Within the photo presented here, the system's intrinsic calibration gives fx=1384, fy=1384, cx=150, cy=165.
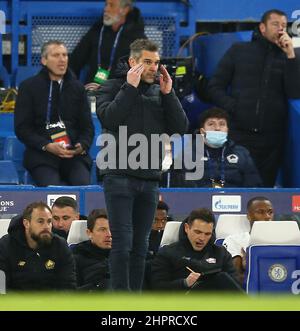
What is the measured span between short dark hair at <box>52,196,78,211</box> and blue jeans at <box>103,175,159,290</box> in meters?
2.19

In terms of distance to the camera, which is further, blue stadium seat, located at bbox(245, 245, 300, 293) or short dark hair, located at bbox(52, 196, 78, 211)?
short dark hair, located at bbox(52, 196, 78, 211)

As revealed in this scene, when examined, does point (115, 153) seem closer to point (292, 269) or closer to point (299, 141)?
point (292, 269)

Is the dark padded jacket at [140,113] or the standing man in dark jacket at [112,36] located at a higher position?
the standing man in dark jacket at [112,36]

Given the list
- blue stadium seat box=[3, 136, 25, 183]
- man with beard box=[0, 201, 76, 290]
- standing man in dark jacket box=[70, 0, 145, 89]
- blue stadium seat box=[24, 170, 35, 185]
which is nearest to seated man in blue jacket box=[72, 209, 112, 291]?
man with beard box=[0, 201, 76, 290]

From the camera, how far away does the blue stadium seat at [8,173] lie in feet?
43.2

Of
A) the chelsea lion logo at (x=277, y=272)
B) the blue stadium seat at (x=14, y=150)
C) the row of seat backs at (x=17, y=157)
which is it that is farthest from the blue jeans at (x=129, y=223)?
the blue stadium seat at (x=14, y=150)

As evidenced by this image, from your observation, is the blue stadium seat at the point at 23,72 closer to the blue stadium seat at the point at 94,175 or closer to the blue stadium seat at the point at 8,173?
the blue stadium seat at the point at 94,175

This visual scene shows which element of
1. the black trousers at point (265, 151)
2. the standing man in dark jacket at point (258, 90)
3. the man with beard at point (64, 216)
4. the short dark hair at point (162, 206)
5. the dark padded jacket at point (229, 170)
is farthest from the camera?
the black trousers at point (265, 151)

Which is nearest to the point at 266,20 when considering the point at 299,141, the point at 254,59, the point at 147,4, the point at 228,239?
the point at 254,59

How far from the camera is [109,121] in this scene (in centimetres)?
938

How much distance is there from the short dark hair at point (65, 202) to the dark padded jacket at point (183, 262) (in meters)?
1.49

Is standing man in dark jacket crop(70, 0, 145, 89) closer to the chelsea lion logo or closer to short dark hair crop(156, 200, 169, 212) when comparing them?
short dark hair crop(156, 200, 169, 212)

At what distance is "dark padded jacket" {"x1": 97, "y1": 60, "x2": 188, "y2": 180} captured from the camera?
369 inches

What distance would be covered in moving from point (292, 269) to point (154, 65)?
2009 millimetres
